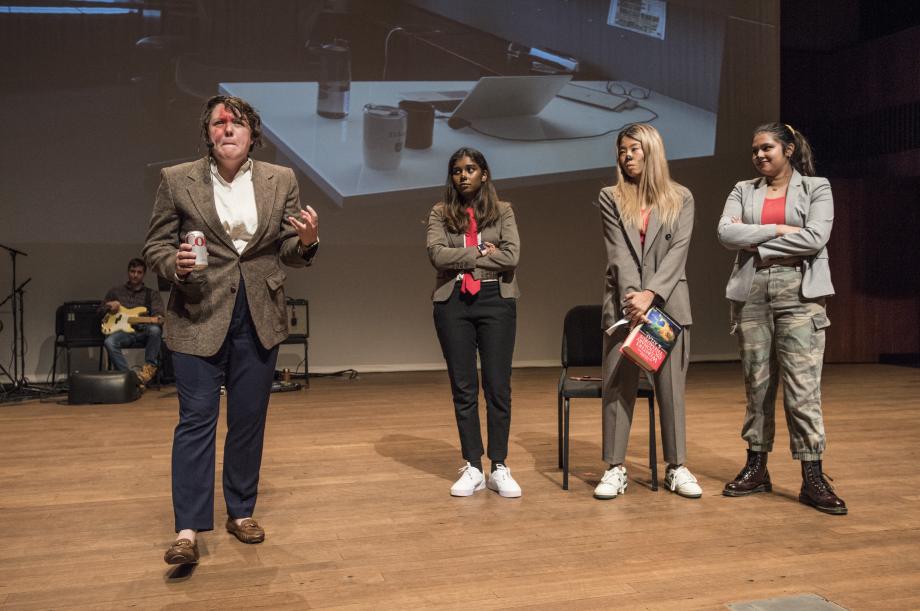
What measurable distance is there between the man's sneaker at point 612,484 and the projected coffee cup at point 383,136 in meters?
4.61

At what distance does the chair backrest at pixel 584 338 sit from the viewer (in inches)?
153

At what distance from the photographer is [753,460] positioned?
3.32 metres

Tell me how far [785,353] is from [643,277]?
1.99 feet

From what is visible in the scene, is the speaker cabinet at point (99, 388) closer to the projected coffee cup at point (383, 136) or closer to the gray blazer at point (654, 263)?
the projected coffee cup at point (383, 136)

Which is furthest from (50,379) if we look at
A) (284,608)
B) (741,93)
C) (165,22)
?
(741,93)

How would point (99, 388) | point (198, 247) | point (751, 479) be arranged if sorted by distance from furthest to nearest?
point (99, 388)
point (751, 479)
point (198, 247)

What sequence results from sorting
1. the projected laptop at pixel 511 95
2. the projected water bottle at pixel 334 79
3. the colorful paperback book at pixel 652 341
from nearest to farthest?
the colorful paperback book at pixel 652 341, the projected water bottle at pixel 334 79, the projected laptop at pixel 511 95

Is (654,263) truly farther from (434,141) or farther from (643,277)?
(434,141)

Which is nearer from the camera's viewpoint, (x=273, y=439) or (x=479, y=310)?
(x=479, y=310)

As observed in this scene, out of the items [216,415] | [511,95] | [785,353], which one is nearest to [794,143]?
[785,353]

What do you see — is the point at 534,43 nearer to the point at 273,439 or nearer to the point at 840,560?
the point at 273,439

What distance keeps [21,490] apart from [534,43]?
601 cm

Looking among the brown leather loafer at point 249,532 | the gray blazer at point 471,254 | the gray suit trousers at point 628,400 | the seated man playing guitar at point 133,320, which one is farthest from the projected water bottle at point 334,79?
the brown leather loafer at point 249,532

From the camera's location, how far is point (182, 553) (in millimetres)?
2381
